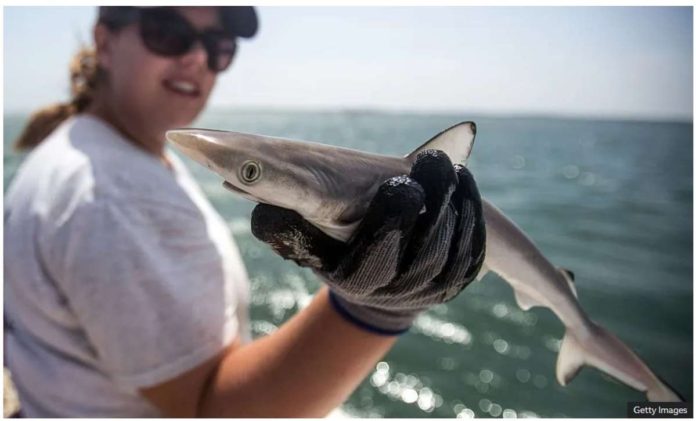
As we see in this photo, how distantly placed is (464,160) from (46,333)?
1779mm

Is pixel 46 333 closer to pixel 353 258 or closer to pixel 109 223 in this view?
pixel 109 223

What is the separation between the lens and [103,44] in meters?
2.55

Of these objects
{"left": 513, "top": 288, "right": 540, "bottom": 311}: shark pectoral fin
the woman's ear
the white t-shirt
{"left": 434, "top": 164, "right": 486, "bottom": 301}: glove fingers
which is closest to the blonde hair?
the woman's ear

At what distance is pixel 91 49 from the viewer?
9.10 feet

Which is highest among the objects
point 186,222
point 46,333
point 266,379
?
point 186,222

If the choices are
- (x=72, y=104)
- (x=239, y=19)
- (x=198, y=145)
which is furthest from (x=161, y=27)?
(x=198, y=145)

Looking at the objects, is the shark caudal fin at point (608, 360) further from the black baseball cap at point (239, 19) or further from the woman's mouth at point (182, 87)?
the black baseball cap at point (239, 19)

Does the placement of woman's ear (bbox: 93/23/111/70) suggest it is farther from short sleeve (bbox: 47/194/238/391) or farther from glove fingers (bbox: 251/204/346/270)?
glove fingers (bbox: 251/204/346/270)

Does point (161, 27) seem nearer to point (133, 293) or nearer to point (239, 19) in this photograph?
point (239, 19)

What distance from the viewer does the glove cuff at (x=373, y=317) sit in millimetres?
1771

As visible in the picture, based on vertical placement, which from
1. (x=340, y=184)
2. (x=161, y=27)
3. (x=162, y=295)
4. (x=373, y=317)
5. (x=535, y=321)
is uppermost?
(x=161, y=27)

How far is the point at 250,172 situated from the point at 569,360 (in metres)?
1.68

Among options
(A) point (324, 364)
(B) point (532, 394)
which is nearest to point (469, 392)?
(B) point (532, 394)

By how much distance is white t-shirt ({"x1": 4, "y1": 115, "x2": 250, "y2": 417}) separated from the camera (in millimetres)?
1789
